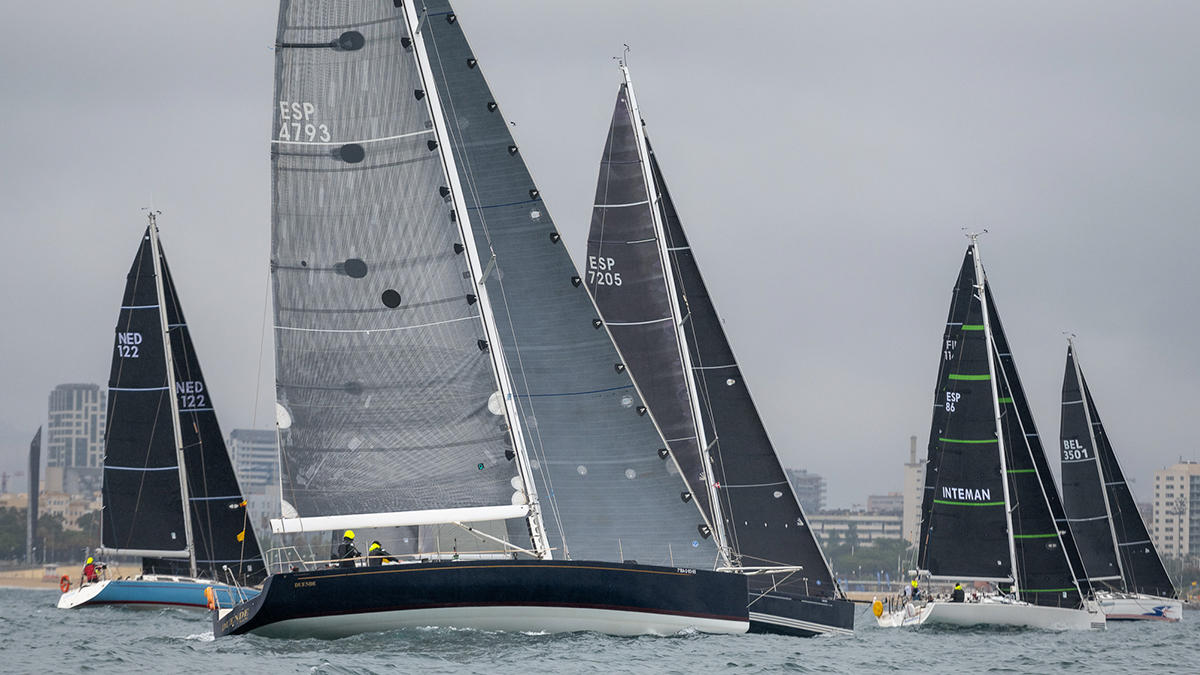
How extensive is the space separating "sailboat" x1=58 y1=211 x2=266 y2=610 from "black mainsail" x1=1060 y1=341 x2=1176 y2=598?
25.8m

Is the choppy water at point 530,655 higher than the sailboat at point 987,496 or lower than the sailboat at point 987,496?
lower

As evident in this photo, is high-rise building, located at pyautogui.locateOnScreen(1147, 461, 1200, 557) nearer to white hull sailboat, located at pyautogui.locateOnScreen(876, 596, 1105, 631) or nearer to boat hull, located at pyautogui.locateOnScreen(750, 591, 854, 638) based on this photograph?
white hull sailboat, located at pyautogui.locateOnScreen(876, 596, 1105, 631)

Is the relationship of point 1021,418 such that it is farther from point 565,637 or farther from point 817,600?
point 565,637

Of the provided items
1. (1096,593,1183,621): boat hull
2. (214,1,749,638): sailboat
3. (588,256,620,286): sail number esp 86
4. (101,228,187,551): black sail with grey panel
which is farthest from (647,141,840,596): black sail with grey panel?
(1096,593,1183,621): boat hull

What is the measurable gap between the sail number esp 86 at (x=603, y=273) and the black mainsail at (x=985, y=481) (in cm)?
1137

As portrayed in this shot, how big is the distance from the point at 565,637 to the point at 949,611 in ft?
52.0

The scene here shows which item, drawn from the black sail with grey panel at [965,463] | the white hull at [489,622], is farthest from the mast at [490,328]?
→ the black sail with grey panel at [965,463]

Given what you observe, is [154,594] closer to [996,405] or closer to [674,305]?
[674,305]

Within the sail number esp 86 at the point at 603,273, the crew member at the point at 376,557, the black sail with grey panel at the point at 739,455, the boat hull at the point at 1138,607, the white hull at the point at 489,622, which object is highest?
the sail number esp 86 at the point at 603,273

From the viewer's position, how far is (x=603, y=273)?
92.8 ft

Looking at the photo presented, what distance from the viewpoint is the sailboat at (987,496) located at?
111 feet

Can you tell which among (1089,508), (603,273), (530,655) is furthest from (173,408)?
(1089,508)

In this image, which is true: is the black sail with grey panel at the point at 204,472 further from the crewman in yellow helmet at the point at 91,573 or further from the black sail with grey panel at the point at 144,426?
the crewman in yellow helmet at the point at 91,573

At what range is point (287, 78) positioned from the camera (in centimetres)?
1978
